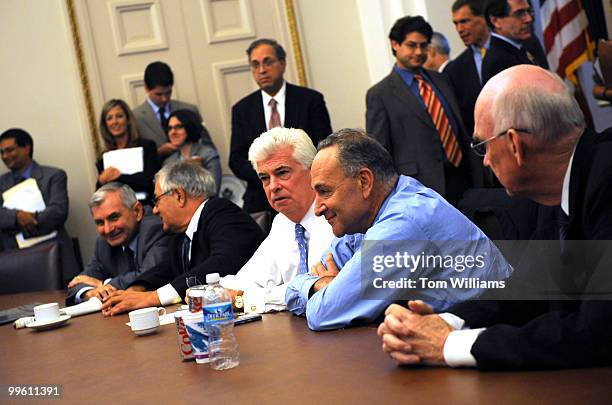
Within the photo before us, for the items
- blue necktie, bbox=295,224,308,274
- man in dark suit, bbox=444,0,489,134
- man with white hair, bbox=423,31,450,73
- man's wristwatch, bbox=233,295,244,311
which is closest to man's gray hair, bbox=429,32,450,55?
man with white hair, bbox=423,31,450,73

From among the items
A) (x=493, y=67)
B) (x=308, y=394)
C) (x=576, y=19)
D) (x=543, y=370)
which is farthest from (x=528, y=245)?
(x=576, y=19)

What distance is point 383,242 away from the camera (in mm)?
2562

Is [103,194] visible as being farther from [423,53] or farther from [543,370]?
[543,370]

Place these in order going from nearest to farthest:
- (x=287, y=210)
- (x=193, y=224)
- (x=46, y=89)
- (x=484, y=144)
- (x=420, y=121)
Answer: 1. (x=484, y=144)
2. (x=287, y=210)
3. (x=193, y=224)
4. (x=420, y=121)
5. (x=46, y=89)

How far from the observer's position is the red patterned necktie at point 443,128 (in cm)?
509

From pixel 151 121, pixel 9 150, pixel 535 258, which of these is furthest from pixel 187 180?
pixel 9 150

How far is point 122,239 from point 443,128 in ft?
5.70

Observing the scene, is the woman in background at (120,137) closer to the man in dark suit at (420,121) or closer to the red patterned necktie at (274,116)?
the red patterned necktie at (274,116)

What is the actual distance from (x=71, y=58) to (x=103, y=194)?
2.64 meters

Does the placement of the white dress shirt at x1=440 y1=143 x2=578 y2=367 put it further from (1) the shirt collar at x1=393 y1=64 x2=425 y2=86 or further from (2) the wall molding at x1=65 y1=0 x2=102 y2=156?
(2) the wall molding at x1=65 y1=0 x2=102 y2=156

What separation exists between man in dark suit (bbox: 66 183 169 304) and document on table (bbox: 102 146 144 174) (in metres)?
1.33

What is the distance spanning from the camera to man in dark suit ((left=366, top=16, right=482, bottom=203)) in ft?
16.7

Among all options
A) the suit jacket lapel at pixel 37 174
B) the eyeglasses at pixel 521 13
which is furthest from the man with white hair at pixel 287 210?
the suit jacket lapel at pixel 37 174

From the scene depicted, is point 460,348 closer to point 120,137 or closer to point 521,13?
point 521,13
